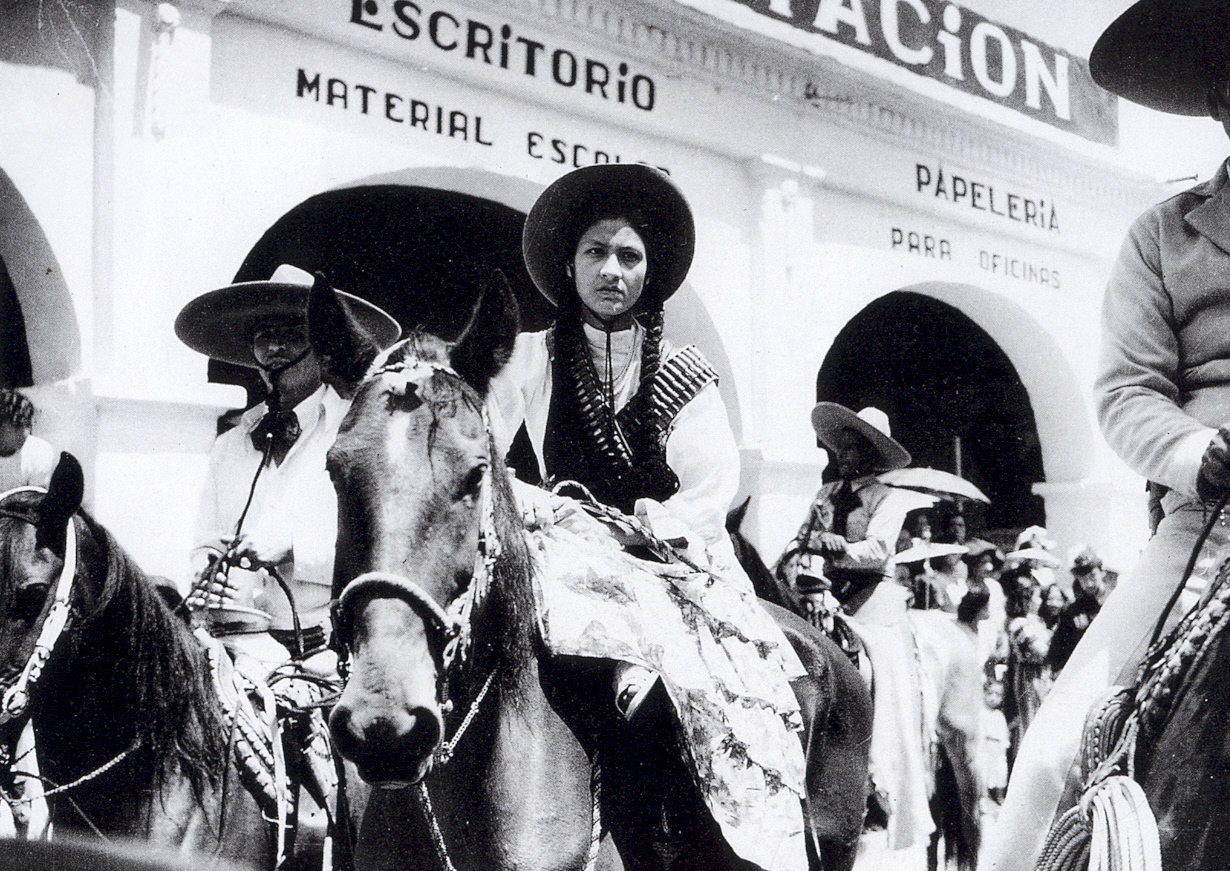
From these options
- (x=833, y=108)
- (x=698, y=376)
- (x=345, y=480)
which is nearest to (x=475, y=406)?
(x=345, y=480)

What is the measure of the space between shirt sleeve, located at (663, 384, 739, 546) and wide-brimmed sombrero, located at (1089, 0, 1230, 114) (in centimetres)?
122

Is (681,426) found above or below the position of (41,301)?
below

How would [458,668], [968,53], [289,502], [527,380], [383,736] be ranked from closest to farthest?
[383,736]
[458,668]
[527,380]
[289,502]
[968,53]

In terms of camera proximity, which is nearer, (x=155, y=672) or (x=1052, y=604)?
(x=155, y=672)

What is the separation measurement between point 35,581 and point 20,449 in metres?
0.98

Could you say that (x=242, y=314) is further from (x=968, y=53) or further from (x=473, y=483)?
(x=968, y=53)

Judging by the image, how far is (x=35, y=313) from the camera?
3.40 m

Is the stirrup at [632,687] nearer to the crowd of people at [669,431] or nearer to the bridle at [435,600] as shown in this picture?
the crowd of people at [669,431]

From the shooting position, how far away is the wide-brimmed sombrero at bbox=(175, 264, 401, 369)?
134 inches

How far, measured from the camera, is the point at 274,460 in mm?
3459

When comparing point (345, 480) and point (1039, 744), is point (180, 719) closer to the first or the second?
point (345, 480)

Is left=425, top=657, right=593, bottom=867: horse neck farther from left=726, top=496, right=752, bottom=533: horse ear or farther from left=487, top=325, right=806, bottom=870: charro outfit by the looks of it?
left=726, top=496, right=752, bottom=533: horse ear

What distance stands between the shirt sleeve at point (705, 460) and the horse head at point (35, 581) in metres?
1.40

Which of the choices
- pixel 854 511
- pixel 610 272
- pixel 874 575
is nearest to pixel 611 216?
pixel 610 272
